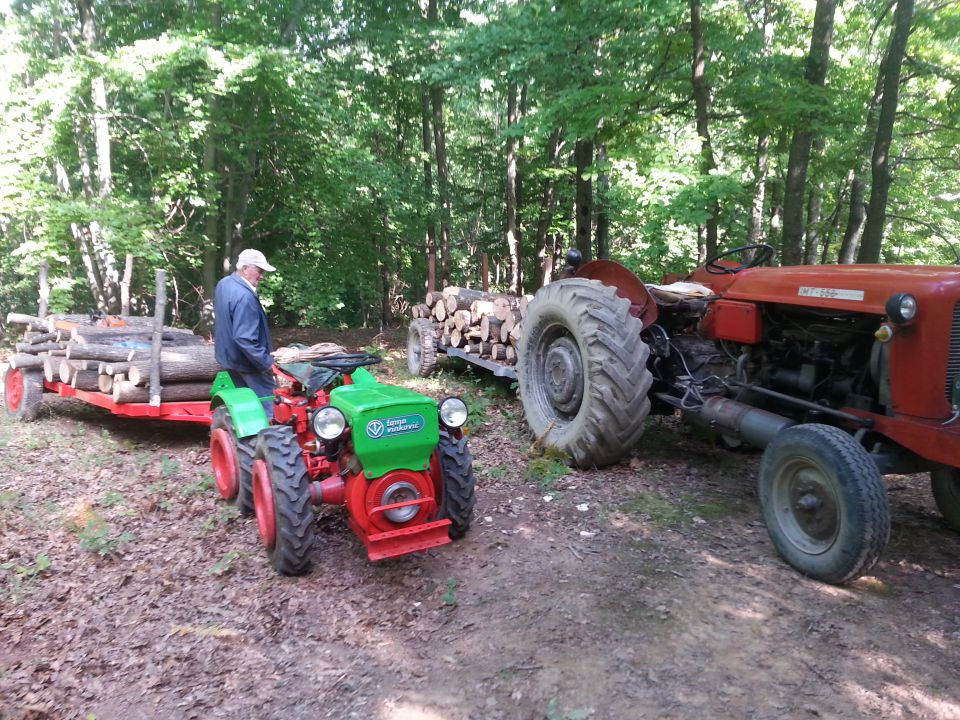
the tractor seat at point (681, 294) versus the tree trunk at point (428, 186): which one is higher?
the tree trunk at point (428, 186)

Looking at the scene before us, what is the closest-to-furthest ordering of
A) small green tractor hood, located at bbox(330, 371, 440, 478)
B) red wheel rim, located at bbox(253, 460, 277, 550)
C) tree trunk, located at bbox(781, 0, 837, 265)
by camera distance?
small green tractor hood, located at bbox(330, 371, 440, 478)
red wheel rim, located at bbox(253, 460, 277, 550)
tree trunk, located at bbox(781, 0, 837, 265)

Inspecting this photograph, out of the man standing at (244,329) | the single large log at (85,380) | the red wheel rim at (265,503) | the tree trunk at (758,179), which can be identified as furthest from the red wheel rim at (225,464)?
the tree trunk at (758,179)

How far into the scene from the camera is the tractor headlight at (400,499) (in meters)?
3.38

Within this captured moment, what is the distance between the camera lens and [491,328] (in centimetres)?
780

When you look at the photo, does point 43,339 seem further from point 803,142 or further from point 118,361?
point 803,142

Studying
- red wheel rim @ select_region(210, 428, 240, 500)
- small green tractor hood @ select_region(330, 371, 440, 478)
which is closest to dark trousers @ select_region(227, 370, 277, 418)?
red wheel rim @ select_region(210, 428, 240, 500)

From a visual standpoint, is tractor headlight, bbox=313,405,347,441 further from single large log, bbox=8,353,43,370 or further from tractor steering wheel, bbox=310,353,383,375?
single large log, bbox=8,353,43,370

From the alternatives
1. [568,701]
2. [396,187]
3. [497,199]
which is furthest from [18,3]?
[568,701]

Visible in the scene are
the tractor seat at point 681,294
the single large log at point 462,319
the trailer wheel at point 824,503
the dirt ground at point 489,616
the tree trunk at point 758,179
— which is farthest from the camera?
the tree trunk at point 758,179

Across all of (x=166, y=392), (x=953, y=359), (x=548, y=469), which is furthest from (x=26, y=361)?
(x=953, y=359)

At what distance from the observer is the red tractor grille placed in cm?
316

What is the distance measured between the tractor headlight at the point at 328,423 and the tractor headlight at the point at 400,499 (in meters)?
0.42

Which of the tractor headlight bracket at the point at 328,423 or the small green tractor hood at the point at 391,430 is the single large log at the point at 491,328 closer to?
the small green tractor hood at the point at 391,430

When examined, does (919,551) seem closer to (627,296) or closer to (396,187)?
(627,296)
